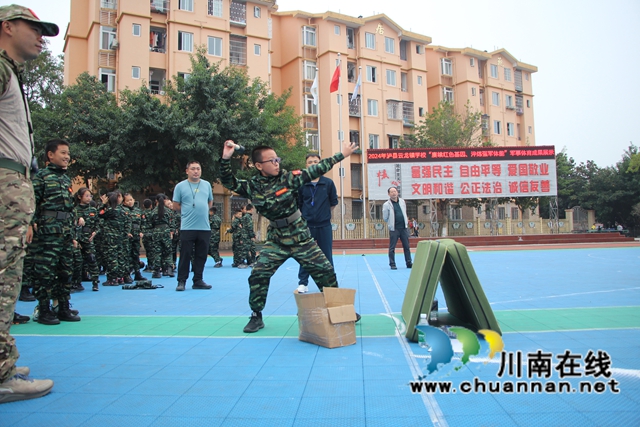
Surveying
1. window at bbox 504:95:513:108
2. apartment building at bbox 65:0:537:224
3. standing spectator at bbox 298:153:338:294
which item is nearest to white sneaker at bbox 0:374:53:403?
standing spectator at bbox 298:153:338:294

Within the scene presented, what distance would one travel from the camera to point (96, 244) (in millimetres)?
9047

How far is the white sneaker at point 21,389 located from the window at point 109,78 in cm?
2781

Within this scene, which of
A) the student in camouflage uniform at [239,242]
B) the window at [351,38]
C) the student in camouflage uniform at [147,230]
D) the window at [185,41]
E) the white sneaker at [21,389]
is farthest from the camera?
the window at [351,38]

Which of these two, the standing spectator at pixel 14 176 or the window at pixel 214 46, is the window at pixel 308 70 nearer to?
the window at pixel 214 46

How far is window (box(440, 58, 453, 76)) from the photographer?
40219 mm

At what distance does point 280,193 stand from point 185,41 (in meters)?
27.4

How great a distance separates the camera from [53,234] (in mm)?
4578

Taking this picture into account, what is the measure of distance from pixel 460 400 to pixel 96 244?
27.9 feet

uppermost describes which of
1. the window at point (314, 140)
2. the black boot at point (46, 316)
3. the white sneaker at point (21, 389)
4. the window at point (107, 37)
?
the window at point (107, 37)

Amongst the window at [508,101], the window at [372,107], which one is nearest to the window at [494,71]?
the window at [508,101]

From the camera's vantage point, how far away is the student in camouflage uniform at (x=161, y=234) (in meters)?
9.57

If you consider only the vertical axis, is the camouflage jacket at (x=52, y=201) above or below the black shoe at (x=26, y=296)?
above

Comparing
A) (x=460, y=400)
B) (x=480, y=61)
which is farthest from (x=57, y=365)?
(x=480, y=61)

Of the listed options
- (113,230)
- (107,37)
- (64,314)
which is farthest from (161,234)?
(107,37)
